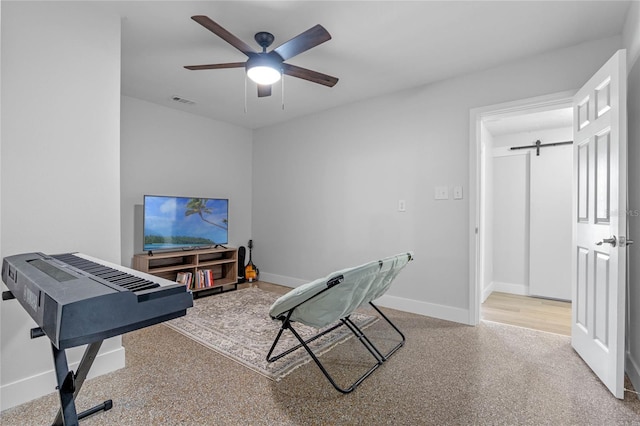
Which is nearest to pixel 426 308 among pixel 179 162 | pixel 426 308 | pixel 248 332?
pixel 426 308

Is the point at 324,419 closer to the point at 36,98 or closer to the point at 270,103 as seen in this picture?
the point at 36,98

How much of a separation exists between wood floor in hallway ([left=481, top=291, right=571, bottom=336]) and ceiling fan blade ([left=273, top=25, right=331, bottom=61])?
3.03 metres

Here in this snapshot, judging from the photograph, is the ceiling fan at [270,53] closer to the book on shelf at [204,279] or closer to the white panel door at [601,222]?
the white panel door at [601,222]

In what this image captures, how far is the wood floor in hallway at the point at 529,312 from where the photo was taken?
3.04 meters

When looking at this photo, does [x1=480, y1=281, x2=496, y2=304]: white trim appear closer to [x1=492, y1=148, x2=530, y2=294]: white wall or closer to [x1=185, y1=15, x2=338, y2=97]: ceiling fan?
[x1=492, y1=148, x2=530, y2=294]: white wall

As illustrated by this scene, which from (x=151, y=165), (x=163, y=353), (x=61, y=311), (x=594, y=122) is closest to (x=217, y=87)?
(x=151, y=165)

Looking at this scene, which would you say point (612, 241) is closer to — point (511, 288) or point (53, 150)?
point (511, 288)

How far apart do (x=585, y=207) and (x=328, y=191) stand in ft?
8.56

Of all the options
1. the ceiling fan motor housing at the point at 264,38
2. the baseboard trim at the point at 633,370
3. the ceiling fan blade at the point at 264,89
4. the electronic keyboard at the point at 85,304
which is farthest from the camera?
the ceiling fan blade at the point at 264,89

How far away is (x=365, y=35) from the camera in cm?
238

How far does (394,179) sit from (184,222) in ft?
8.59

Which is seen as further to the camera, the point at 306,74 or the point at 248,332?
the point at 248,332

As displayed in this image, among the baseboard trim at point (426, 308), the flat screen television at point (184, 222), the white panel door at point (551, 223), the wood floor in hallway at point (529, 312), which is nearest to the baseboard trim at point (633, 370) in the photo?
the wood floor in hallway at point (529, 312)

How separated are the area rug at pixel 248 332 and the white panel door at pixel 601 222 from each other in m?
1.64
